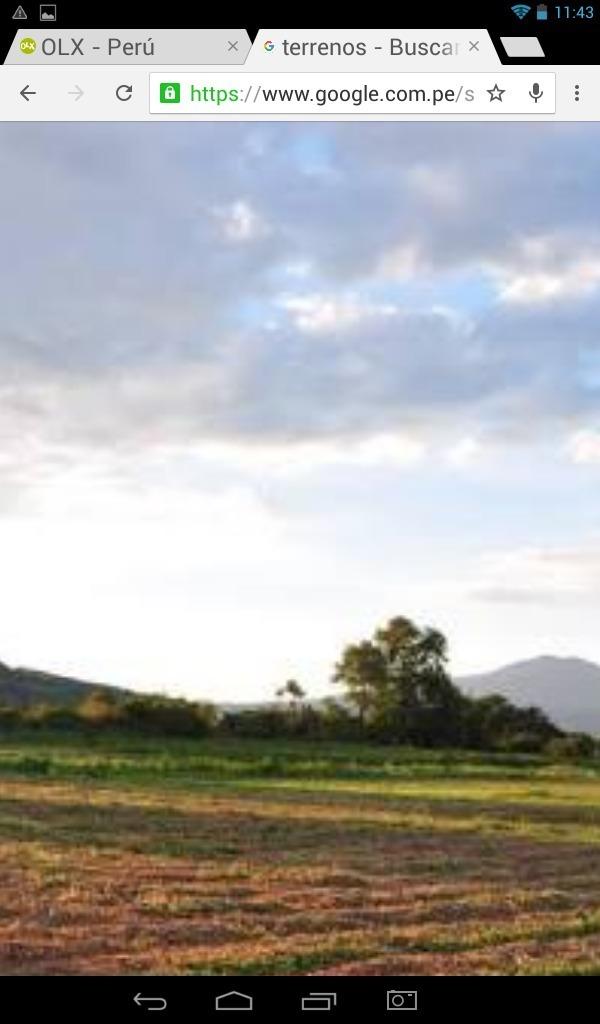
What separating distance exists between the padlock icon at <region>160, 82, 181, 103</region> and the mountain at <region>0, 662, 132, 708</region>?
124 meters

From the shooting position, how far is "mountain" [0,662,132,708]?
14012cm

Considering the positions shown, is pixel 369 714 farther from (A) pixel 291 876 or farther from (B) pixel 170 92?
(B) pixel 170 92

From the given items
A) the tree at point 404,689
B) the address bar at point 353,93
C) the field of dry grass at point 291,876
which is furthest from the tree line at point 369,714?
the address bar at point 353,93

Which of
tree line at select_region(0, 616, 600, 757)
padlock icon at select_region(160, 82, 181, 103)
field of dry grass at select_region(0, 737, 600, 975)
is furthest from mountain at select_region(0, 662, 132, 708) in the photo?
padlock icon at select_region(160, 82, 181, 103)

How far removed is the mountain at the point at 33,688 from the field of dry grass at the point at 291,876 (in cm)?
7447

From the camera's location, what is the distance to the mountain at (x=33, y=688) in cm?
14012

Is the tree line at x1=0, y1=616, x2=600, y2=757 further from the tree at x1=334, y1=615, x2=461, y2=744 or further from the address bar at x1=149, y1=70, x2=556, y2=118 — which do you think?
the address bar at x1=149, y1=70, x2=556, y2=118

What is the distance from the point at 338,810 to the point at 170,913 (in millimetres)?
26464

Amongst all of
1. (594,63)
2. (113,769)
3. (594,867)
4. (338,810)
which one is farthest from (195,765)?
(594,63)

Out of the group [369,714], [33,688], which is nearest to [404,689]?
[369,714]

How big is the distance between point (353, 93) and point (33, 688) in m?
147
